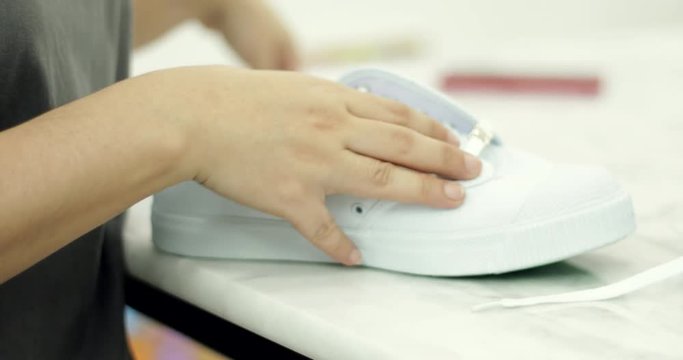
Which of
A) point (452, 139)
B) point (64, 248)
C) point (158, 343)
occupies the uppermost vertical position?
point (452, 139)

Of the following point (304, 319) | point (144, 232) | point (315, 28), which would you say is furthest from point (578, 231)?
point (315, 28)

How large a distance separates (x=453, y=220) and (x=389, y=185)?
1.6 inches

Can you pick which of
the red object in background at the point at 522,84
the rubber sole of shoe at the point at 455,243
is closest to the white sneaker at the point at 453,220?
the rubber sole of shoe at the point at 455,243

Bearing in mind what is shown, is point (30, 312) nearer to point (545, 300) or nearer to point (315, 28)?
point (545, 300)

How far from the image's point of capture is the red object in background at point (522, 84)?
1.01 m

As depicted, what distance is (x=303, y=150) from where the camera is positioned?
Answer: 1.58ft

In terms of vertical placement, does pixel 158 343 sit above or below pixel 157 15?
below

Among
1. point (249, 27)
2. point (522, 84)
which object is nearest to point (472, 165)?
point (249, 27)

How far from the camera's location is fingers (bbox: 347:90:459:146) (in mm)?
510

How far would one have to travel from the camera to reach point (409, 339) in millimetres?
412

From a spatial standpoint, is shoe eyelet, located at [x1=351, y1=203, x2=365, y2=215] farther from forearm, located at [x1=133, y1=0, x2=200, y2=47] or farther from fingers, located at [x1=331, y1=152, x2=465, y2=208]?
forearm, located at [x1=133, y1=0, x2=200, y2=47]

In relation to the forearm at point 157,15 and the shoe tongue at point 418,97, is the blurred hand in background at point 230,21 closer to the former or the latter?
the forearm at point 157,15

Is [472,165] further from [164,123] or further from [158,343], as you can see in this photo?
[158,343]

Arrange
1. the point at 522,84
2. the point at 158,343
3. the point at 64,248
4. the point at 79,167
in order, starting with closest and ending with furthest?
1. the point at 79,167
2. the point at 64,248
3. the point at 158,343
4. the point at 522,84
